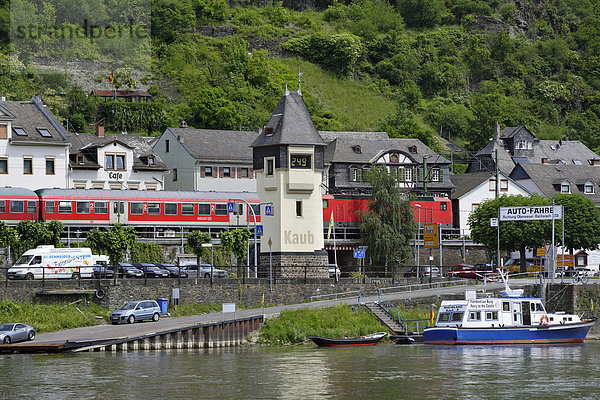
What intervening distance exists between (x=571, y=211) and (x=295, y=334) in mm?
40473

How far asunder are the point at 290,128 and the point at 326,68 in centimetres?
9918

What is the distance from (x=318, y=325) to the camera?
57312 mm

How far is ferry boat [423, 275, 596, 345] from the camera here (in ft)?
183

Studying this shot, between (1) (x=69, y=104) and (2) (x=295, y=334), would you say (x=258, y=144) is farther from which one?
(1) (x=69, y=104)

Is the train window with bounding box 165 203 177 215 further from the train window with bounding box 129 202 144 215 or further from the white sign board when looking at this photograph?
the white sign board

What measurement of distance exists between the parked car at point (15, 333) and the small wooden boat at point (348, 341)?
46.5ft

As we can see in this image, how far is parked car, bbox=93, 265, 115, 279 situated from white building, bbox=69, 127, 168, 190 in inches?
1050

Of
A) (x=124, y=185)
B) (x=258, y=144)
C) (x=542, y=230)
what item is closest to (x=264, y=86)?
(x=124, y=185)

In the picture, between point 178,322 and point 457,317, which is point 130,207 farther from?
point 457,317

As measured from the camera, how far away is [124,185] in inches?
3516

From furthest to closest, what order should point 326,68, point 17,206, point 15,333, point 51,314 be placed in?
point 326,68 → point 17,206 → point 51,314 → point 15,333

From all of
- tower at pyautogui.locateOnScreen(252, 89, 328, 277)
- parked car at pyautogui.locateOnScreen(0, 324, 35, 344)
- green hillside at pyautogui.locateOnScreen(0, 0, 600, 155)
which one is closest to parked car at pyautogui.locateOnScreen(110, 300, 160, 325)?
parked car at pyautogui.locateOnScreen(0, 324, 35, 344)

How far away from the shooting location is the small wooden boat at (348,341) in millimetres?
54188

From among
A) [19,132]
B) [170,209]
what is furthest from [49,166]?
[170,209]
